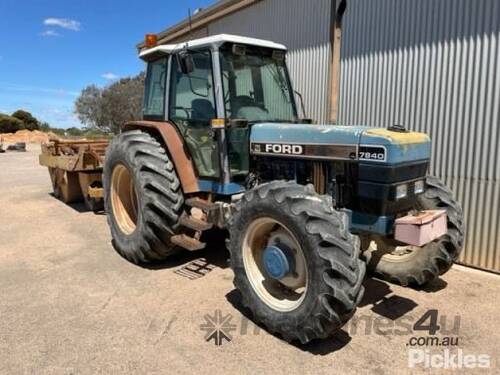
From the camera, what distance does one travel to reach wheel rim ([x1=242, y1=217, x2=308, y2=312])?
→ 3.47 m

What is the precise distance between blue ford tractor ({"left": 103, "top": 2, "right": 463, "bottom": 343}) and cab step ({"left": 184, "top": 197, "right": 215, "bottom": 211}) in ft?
0.05

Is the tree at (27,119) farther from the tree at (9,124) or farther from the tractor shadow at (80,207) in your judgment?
the tractor shadow at (80,207)

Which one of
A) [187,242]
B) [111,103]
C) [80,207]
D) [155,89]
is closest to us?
[187,242]

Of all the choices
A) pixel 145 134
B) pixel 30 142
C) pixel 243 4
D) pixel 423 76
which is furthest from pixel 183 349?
pixel 30 142

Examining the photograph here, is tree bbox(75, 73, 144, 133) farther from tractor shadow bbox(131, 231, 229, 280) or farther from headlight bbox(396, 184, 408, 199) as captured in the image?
headlight bbox(396, 184, 408, 199)

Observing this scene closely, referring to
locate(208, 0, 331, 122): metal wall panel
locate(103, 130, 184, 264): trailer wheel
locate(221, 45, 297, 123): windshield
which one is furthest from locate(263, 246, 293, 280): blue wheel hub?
locate(208, 0, 331, 122): metal wall panel

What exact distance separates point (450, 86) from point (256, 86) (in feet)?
7.43

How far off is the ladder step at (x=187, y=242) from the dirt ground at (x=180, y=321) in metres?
0.37

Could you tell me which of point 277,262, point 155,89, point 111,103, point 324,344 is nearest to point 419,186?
point 277,262

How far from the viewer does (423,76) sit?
5.35 meters

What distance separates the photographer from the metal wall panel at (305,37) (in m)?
6.71

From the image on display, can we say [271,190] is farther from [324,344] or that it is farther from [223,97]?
[223,97]

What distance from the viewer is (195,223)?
454 centimetres

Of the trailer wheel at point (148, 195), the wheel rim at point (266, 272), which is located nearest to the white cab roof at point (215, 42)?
the trailer wheel at point (148, 195)
